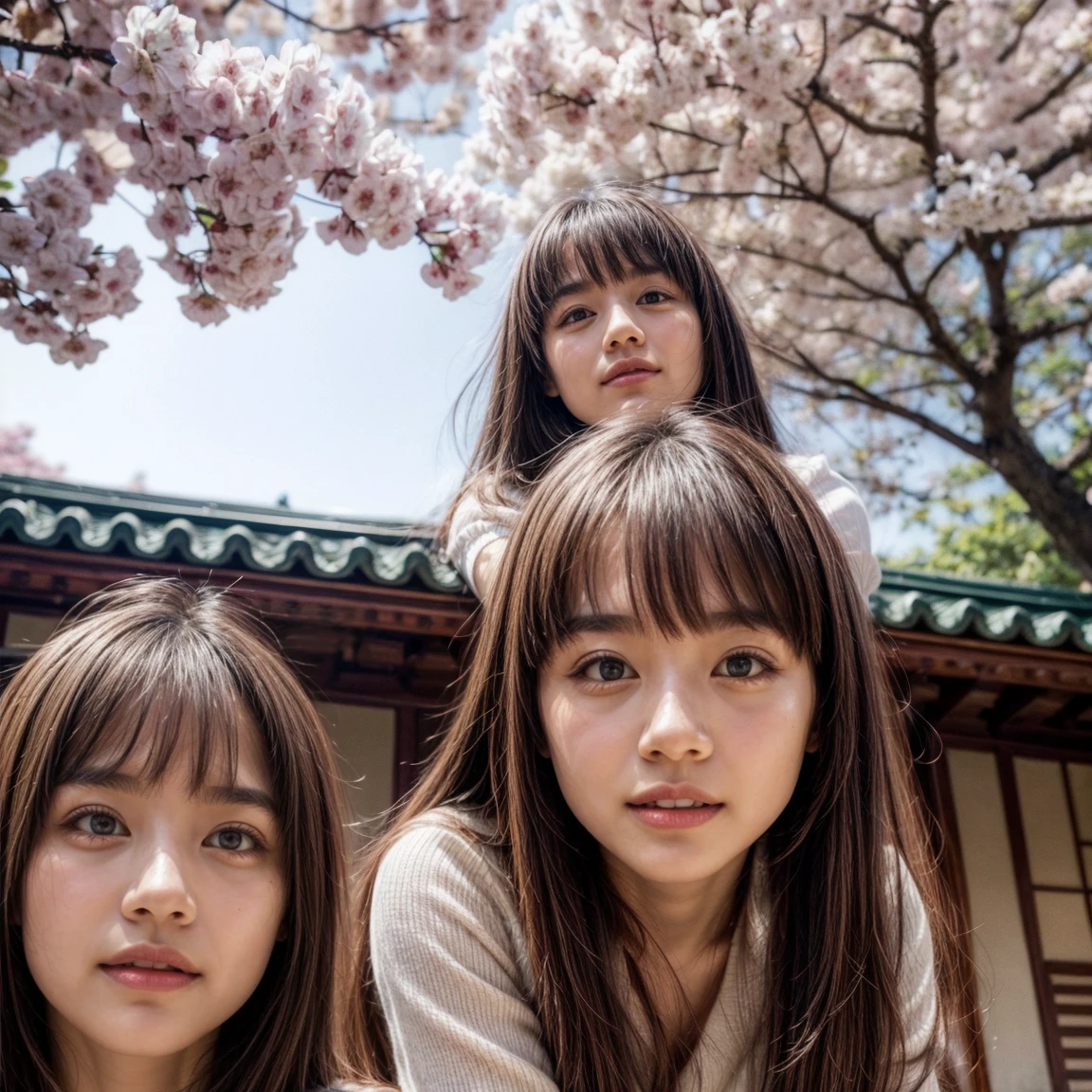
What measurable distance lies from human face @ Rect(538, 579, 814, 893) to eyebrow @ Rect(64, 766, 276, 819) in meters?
0.50

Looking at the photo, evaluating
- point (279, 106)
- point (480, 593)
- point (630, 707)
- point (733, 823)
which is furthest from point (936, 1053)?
point (279, 106)

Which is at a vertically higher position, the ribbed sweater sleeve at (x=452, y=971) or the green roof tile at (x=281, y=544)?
the green roof tile at (x=281, y=544)

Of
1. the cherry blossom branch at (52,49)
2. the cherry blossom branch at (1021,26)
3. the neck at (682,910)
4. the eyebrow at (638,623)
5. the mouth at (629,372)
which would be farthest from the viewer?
the cherry blossom branch at (1021,26)

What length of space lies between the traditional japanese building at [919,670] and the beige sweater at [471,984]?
110 cm

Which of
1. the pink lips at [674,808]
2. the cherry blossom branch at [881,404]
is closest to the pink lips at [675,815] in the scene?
the pink lips at [674,808]

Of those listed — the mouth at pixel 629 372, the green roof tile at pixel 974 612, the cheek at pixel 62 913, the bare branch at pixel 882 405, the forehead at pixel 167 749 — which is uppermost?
the bare branch at pixel 882 405

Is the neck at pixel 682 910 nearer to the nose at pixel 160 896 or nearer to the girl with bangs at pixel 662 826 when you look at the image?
the girl with bangs at pixel 662 826

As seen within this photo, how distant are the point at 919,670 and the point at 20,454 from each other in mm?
11474

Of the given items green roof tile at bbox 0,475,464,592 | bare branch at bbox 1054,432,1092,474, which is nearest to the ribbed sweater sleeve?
green roof tile at bbox 0,475,464,592

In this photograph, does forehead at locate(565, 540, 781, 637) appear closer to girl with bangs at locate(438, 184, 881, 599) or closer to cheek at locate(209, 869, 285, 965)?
cheek at locate(209, 869, 285, 965)

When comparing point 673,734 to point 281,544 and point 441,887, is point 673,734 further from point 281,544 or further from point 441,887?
point 281,544

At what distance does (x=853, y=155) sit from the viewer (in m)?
7.69

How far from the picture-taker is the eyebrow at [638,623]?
1.75 metres

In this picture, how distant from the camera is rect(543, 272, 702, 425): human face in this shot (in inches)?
105
